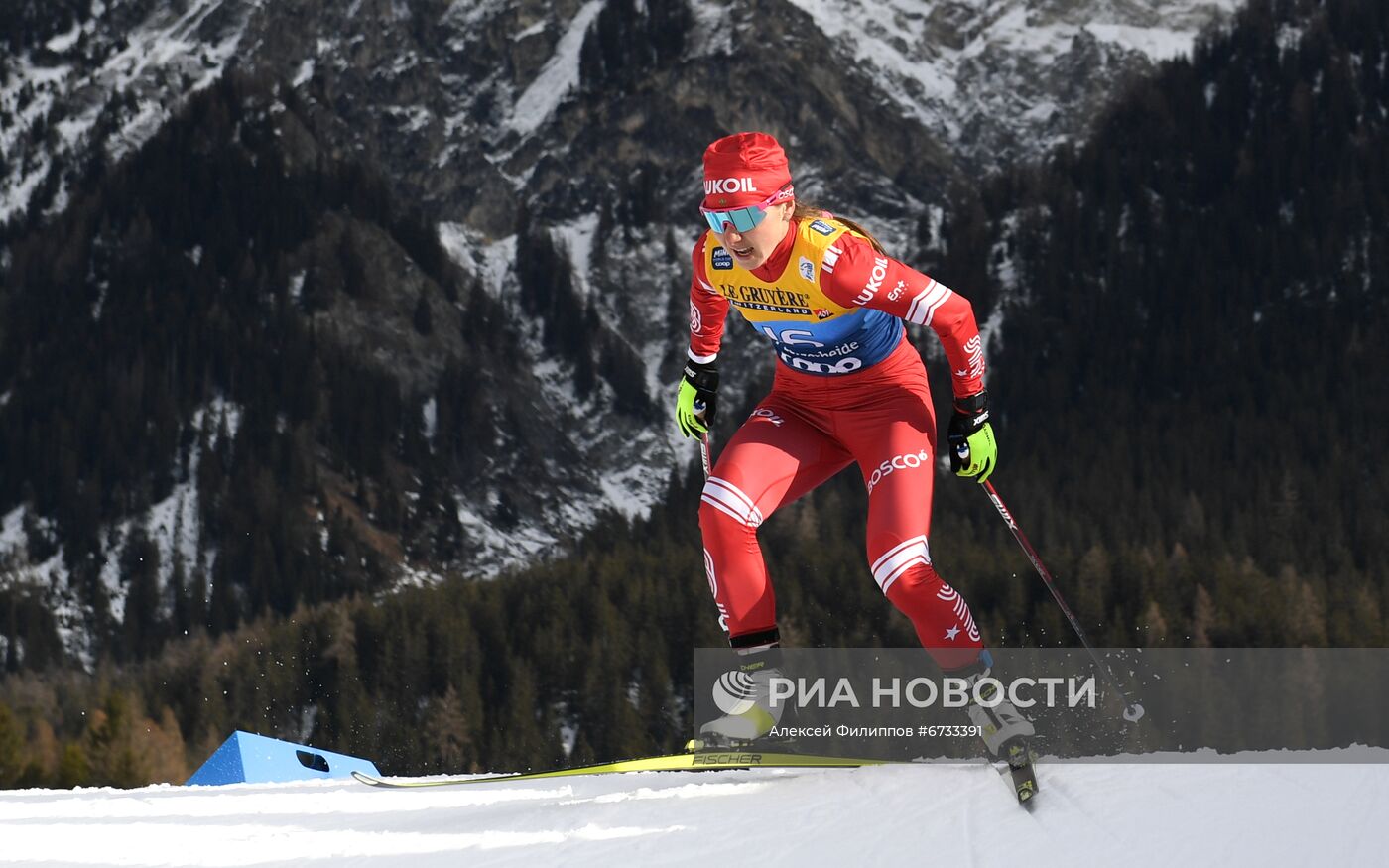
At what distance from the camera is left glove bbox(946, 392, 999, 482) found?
→ 6.26 metres

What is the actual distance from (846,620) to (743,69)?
146726 mm

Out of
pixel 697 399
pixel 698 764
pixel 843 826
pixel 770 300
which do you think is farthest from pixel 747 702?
pixel 770 300

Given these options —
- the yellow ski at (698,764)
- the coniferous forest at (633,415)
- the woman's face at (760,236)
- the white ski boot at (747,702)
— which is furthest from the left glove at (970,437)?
the coniferous forest at (633,415)

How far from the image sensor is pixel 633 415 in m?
179

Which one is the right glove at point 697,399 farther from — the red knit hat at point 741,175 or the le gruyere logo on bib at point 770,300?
the red knit hat at point 741,175

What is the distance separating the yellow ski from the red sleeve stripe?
1.63m

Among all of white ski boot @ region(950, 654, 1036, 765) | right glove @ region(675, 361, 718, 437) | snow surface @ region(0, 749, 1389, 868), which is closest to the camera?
snow surface @ region(0, 749, 1389, 868)

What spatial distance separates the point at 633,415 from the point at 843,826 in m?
174

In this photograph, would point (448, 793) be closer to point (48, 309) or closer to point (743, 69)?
point (48, 309)

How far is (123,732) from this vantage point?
4672cm

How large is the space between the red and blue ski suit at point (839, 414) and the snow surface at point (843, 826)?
2.03ft

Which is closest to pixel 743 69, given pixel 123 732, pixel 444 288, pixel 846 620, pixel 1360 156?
pixel 444 288

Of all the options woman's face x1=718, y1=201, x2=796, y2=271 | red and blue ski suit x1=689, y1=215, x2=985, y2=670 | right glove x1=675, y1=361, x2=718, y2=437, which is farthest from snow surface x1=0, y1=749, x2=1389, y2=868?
woman's face x1=718, y1=201, x2=796, y2=271

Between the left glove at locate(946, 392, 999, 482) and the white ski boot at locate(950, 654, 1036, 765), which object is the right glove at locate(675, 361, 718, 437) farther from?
the white ski boot at locate(950, 654, 1036, 765)
